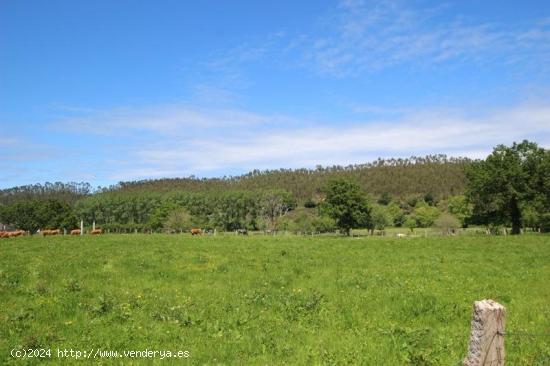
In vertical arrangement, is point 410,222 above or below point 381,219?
below

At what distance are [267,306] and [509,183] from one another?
188ft

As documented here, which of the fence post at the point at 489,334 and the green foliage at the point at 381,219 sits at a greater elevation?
the fence post at the point at 489,334

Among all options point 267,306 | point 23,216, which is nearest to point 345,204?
point 267,306

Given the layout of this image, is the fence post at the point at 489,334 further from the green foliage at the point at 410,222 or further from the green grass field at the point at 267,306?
the green foliage at the point at 410,222

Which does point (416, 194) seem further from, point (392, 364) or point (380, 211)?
point (392, 364)

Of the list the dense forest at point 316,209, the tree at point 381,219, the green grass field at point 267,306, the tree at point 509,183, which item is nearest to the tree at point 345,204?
the dense forest at point 316,209

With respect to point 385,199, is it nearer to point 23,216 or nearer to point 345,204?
point 345,204

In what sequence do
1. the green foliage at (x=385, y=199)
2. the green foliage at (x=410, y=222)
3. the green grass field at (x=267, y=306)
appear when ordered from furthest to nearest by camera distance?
1. the green foliage at (x=385, y=199)
2. the green foliage at (x=410, y=222)
3. the green grass field at (x=267, y=306)

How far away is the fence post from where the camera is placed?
7004 mm

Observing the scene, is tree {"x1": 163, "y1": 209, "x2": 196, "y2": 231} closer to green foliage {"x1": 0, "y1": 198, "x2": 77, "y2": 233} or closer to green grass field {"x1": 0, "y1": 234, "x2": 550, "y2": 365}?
green foliage {"x1": 0, "y1": 198, "x2": 77, "y2": 233}

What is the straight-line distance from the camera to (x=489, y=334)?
7016 mm

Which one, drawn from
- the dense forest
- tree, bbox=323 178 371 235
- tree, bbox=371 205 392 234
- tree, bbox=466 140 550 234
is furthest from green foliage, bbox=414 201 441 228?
tree, bbox=466 140 550 234

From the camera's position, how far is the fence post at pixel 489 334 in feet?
23.0

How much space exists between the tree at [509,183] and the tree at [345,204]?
23.9 meters
